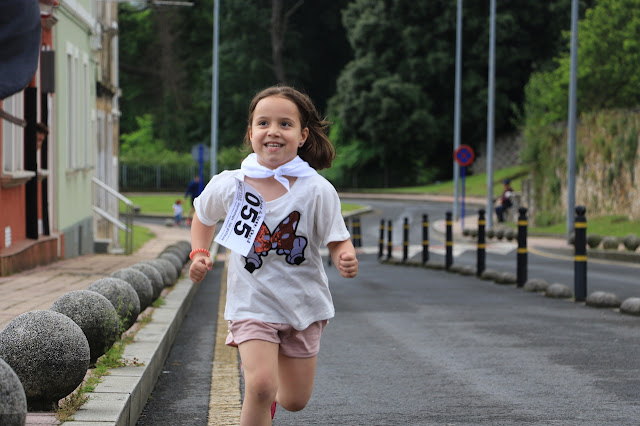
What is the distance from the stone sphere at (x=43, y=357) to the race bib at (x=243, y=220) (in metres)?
1.06

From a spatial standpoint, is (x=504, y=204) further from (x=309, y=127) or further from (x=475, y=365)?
(x=309, y=127)

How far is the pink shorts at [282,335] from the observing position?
460cm

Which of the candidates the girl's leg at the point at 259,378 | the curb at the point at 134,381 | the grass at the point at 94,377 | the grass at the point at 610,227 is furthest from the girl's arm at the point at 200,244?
the grass at the point at 610,227

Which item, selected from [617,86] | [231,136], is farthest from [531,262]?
[231,136]

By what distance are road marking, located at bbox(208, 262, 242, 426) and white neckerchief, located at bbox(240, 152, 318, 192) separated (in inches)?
→ 66.9

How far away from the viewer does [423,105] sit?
62062 mm

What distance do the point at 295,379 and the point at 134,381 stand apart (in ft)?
5.39

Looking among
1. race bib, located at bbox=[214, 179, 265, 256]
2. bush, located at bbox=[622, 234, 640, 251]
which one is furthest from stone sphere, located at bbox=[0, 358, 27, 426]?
bush, located at bbox=[622, 234, 640, 251]

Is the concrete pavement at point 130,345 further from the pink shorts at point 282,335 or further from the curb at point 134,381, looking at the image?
the pink shorts at point 282,335

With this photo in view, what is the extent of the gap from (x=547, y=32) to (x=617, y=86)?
598 inches

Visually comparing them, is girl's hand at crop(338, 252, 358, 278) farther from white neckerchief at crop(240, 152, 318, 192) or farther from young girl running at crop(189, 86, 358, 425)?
white neckerchief at crop(240, 152, 318, 192)

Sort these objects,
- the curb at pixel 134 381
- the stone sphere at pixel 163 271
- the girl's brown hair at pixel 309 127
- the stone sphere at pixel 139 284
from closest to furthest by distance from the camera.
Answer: the girl's brown hair at pixel 309 127, the curb at pixel 134 381, the stone sphere at pixel 139 284, the stone sphere at pixel 163 271

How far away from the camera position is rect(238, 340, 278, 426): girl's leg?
452 cm

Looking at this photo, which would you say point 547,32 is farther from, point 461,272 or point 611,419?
point 611,419
